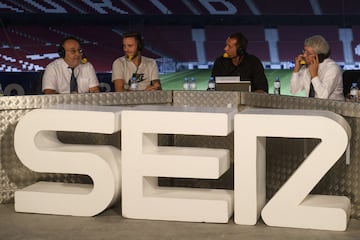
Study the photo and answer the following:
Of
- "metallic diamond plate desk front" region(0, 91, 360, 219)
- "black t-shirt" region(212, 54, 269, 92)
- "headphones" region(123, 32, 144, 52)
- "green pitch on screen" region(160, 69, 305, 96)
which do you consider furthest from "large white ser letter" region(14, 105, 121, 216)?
"green pitch on screen" region(160, 69, 305, 96)

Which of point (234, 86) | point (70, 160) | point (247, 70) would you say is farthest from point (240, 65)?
point (70, 160)

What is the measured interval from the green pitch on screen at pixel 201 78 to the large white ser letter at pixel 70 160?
6.11m

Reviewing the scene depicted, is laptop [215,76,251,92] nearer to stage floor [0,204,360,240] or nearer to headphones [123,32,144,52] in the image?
headphones [123,32,144,52]

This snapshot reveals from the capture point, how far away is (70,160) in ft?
13.8

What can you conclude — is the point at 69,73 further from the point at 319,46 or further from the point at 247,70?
the point at 319,46

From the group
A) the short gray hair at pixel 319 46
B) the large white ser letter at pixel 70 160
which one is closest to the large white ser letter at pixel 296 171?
the large white ser letter at pixel 70 160

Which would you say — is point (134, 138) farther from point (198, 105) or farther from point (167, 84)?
point (167, 84)

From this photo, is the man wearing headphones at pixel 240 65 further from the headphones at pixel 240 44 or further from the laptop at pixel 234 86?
the laptop at pixel 234 86

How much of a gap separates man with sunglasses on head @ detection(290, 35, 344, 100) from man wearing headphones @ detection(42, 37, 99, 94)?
154 centimetres

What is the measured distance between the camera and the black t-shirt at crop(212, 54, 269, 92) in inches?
225

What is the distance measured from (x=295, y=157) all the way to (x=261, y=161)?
0.27 meters

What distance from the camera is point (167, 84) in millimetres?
10430

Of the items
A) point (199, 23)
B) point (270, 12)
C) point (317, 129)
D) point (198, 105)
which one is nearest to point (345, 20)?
point (270, 12)

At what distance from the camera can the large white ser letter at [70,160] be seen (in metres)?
4.16
